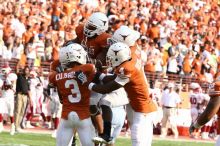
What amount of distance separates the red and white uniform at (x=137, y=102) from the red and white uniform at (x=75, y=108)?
39 centimetres

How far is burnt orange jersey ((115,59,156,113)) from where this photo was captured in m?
9.73

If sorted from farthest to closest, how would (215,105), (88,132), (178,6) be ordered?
(178,6), (88,132), (215,105)

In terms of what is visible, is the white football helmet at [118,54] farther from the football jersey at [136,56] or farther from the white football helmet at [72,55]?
the white football helmet at [72,55]

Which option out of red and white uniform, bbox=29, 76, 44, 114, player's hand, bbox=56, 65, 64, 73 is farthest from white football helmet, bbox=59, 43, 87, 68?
red and white uniform, bbox=29, 76, 44, 114

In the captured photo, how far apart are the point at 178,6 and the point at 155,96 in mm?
8148

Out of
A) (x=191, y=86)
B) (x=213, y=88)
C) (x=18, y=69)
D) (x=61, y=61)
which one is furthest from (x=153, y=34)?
(x=213, y=88)

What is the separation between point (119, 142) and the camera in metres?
15.9

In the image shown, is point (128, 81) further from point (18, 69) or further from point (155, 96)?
point (155, 96)

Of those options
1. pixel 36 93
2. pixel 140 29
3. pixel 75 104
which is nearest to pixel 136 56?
pixel 75 104

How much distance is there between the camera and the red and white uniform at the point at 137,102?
31.8 feet

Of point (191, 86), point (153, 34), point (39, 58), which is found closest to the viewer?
point (39, 58)

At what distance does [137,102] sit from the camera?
32.6ft

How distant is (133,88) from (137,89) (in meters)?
0.05

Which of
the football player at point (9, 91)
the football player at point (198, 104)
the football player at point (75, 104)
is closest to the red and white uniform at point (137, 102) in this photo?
the football player at point (75, 104)
